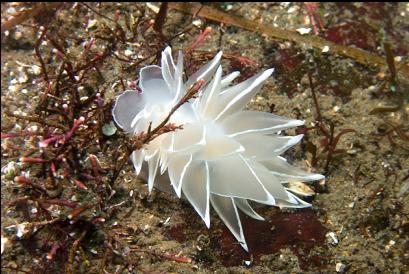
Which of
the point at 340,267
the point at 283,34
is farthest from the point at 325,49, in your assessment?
the point at 340,267

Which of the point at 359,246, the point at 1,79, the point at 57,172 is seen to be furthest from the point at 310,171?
the point at 1,79

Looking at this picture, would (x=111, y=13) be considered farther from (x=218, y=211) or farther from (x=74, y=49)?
(x=218, y=211)

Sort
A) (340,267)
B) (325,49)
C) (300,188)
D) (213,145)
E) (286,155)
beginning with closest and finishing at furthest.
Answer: (213,145)
(340,267)
(300,188)
(286,155)
(325,49)

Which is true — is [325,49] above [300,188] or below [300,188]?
above

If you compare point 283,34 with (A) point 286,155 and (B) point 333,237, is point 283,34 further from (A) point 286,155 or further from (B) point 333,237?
(B) point 333,237

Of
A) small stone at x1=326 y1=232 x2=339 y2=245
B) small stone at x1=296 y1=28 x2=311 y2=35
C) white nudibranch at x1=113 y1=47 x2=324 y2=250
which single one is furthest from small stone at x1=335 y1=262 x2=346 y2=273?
small stone at x1=296 y1=28 x2=311 y2=35

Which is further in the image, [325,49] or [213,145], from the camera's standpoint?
[325,49]
